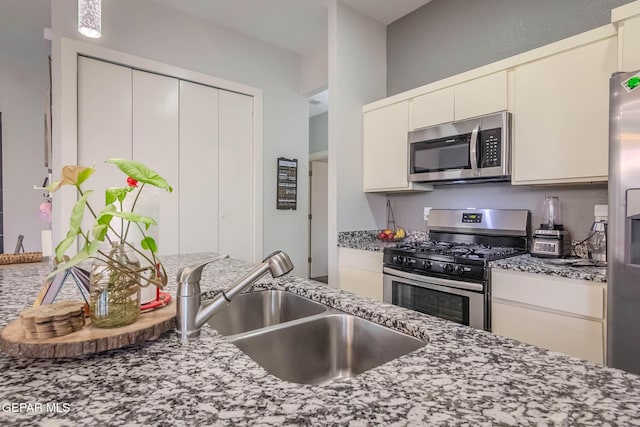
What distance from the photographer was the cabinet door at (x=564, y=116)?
1780 mm

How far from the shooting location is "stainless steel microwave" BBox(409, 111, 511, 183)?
→ 219 centimetres

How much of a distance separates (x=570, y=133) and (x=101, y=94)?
3.34 m

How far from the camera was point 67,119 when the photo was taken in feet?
8.23

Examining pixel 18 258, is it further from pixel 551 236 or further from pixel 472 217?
pixel 551 236

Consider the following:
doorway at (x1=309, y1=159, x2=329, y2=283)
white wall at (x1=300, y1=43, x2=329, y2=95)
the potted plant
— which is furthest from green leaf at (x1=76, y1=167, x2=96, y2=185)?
doorway at (x1=309, y1=159, x2=329, y2=283)

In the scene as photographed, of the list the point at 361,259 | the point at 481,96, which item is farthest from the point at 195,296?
the point at 481,96

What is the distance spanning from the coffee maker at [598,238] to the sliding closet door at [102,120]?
3.36 meters

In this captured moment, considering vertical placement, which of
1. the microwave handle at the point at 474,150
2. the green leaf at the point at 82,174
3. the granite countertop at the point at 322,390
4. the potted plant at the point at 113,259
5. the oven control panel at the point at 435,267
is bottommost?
the oven control panel at the point at 435,267

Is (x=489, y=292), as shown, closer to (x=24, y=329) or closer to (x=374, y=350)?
(x=374, y=350)

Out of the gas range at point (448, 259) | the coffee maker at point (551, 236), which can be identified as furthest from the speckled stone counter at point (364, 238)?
the coffee maker at point (551, 236)

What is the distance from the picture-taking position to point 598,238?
6.21ft

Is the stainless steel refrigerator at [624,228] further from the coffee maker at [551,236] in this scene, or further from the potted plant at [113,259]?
the potted plant at [113,259]

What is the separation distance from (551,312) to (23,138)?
5419mm

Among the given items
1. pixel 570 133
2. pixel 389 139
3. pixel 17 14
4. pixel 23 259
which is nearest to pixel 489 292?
pixel 570 133
